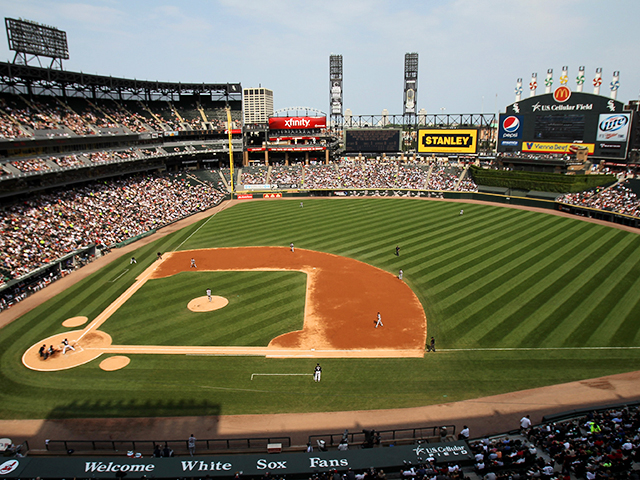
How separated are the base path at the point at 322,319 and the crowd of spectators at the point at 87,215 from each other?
880cm

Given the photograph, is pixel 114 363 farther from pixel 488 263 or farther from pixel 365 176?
pixel 365 176

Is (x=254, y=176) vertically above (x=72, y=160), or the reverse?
(x=72, y=160)

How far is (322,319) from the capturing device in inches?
992

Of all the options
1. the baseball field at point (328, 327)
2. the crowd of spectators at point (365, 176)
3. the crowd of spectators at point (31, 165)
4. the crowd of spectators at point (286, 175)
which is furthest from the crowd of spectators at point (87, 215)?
the crowd of spectators at point (365, 176)

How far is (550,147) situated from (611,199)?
15.5 m

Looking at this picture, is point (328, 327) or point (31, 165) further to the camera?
point (31, 165)

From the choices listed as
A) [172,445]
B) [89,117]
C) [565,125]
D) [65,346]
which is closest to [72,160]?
[89,117]

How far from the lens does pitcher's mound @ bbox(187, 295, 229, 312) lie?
1055 inches

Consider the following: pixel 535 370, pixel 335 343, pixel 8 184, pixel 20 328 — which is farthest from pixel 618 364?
pixel 8 184

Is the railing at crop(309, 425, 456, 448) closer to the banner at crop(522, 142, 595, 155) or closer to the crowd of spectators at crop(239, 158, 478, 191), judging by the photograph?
the crowd of spectators at crop(239, 158, 478, 191)

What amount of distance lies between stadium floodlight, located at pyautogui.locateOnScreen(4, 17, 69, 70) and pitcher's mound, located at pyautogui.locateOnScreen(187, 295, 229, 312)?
44313 millimetres

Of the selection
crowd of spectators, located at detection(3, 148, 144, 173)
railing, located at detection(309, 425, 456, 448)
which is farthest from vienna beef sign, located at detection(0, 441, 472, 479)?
crowd of spectators, located at detection(3, 148, 144, 173)

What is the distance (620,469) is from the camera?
1142cm

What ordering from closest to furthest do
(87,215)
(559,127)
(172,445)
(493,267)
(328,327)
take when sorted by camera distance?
1. (172,445)
2. (328,327)
3. (493,267)
4. (87,215)
5. (559,127)
